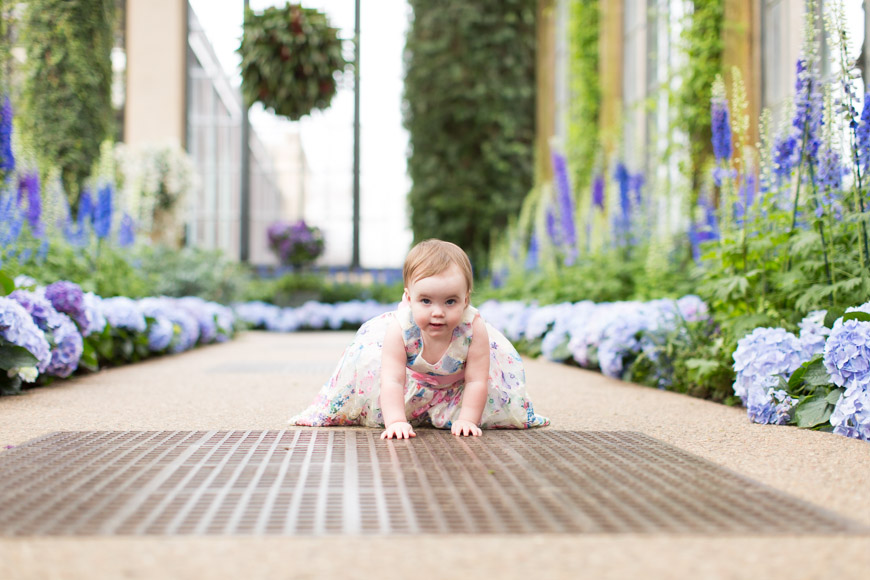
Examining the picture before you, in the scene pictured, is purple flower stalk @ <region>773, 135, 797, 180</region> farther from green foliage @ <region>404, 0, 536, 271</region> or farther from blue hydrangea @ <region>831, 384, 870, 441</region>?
green foliage @ <region>404, 0, 536, 271</region>

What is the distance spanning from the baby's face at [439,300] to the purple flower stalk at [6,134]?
8.49 feet

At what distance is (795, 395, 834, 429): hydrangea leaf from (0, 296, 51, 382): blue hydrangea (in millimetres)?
2367

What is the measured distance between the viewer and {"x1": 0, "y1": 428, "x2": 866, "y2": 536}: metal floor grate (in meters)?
1.10

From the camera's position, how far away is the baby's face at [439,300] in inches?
70.6

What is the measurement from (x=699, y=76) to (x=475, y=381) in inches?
160

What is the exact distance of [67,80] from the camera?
20.5ft

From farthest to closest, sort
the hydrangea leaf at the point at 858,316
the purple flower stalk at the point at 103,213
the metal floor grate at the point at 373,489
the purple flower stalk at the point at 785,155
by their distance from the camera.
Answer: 1. the purple flower stalk at the point at 103,213
2. the purple flower stalk at the point at 785,155
3. the hydrangea leaf at the point at 858,316
4. the metal floor grate at the point at 373,489

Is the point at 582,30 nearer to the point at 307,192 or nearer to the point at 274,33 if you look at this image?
the point at 274,33

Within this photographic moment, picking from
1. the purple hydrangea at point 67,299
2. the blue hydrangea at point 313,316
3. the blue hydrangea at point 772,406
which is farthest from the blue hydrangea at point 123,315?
the blue hydrangea at point 313,316

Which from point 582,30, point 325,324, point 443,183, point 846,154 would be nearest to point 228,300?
point 325,324

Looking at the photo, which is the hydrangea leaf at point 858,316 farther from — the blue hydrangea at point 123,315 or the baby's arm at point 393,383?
the blue hydrangea at point 123,315

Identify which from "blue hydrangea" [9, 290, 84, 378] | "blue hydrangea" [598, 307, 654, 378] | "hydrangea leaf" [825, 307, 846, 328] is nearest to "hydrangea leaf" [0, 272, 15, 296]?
"blue hydrangea" [9, 290, 84, 378]

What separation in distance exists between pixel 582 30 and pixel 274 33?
11.6ft

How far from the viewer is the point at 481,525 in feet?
3.60
